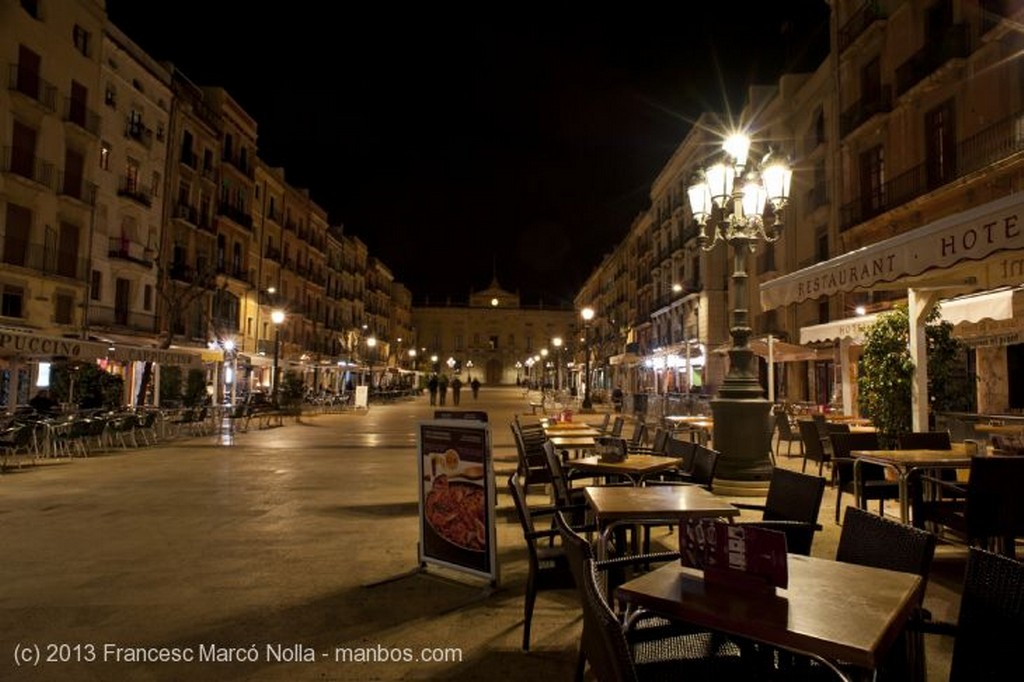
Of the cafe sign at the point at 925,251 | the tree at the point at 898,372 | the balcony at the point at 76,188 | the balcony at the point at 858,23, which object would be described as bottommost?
the tree at the point at 898,372

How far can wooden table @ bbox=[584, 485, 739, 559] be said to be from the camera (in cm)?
377

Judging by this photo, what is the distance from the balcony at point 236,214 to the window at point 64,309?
40.2 ft

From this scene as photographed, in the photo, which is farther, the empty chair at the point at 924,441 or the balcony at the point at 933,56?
the balcony at the point at 933,56

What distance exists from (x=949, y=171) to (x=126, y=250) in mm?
28843

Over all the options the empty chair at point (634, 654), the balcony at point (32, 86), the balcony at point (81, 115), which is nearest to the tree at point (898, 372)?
the empty chair at point (634, 654)

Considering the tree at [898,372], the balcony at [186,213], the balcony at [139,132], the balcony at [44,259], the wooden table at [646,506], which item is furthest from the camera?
the balcony at [186,213]

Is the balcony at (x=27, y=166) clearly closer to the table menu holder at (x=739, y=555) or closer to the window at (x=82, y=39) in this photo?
the window at (x=82, y=39)

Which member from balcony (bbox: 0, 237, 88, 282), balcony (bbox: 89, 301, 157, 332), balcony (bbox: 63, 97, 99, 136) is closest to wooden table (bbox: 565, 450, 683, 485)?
balcony (bbox: 0, 237, 88, 282)

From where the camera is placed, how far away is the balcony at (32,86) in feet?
71.2

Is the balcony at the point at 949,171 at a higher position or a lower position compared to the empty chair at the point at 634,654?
higher

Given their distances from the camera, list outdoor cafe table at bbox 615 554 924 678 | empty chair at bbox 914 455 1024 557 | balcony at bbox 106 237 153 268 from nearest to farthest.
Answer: outdoor cafe table at bbox 615 554 924 678, empty chair at bbox 914 455 1024 557, balcony at bbox 106 237 153 268

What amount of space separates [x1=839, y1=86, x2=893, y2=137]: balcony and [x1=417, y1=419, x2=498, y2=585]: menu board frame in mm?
19794

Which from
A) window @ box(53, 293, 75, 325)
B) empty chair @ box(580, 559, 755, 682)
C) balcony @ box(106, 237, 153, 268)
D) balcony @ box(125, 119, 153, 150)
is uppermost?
balcony @ box(125, 119, 153, 150)

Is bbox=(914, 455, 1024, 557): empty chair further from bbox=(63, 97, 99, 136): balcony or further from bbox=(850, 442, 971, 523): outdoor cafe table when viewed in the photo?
bbox=(63, 97, 99, 136): balcony
